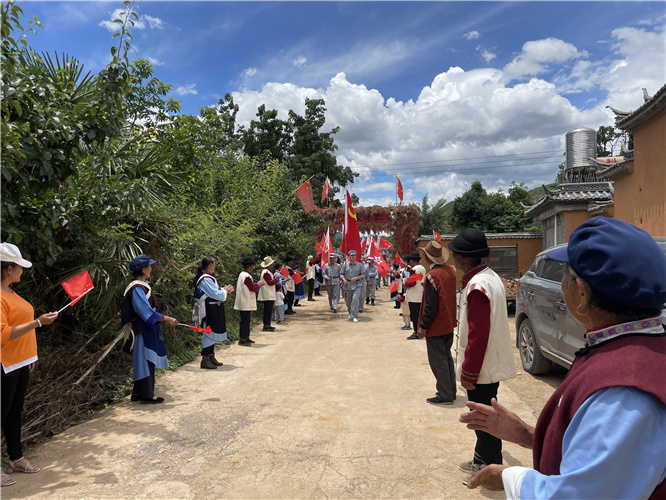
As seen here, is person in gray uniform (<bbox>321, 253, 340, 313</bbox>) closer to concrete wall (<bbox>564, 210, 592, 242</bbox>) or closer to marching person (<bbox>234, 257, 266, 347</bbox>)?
marching person (<bbox>234, 257, 266, 347</bbox>)

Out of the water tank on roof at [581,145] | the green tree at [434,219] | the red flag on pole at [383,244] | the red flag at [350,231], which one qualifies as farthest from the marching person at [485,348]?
the green tree at [434,219]

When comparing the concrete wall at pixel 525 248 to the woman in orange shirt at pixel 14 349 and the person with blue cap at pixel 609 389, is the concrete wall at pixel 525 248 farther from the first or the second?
the person with blue cap at pixel 609 389

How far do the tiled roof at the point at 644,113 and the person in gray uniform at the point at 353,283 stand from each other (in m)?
7.77

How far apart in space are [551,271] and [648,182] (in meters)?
6.42

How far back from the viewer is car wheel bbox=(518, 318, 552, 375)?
20.7 ft

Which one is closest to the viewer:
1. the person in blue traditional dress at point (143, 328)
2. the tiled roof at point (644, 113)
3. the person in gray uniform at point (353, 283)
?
the person in blue traditional dress at point (143, 328)

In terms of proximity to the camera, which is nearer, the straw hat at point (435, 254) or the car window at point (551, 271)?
Result: the straw hat at point (435, 254)

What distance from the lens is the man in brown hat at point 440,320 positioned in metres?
5.22

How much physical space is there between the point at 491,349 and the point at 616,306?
2320mm

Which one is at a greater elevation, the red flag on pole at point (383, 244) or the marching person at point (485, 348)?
the red flag on pole at point (383, 244)

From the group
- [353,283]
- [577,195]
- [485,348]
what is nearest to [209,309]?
[485,348]

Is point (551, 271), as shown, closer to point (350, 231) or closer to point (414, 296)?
point (414, 296)

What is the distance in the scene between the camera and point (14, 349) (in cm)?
358

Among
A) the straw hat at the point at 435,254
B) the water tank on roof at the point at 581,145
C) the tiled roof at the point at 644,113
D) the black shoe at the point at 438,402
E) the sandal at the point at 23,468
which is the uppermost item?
the water tank on roof at the point at 581,145
